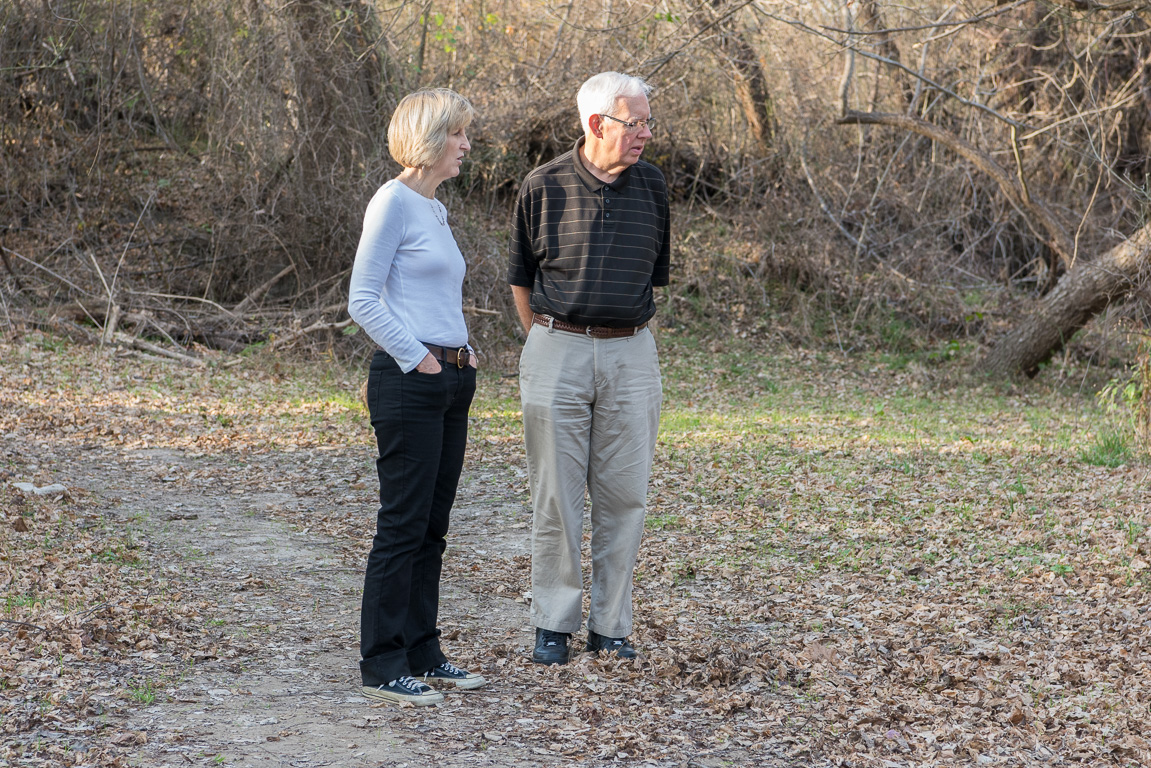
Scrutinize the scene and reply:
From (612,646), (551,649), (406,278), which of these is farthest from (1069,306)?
(406,278)

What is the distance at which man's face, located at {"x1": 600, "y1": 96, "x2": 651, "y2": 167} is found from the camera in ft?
12.6

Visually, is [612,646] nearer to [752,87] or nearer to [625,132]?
[625,132]

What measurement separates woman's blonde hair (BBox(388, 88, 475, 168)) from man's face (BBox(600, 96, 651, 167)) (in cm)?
60

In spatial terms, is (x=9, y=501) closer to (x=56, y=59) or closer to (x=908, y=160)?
(x=56, y=59)

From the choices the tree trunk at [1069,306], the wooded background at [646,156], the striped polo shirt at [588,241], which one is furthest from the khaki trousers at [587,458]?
the tree trunk at [1069,306]

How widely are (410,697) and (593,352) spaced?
130cm

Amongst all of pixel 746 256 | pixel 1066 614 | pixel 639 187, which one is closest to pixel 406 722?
pixel 639 187

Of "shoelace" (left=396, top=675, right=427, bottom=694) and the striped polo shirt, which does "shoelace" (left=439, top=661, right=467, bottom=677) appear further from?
the striped polo shirt

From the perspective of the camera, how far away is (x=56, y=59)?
12.2 m

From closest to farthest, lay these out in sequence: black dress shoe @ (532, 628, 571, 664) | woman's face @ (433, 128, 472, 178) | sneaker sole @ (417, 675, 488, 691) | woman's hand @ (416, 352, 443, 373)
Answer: woman's hand @ (416, 352, 443, 373) < woman's face @ (433, 128, 472, 178) < sneaker sole @ (417, 675, 488, 691) < black dress shoe @ (532, 628, 571, 664)

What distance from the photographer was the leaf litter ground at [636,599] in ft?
11.4

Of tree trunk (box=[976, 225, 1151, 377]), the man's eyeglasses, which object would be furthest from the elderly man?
tree trunk (box=[976, 225, 1151, 377])

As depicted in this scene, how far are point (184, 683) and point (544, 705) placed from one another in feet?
3.97

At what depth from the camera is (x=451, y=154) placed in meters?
3.54
